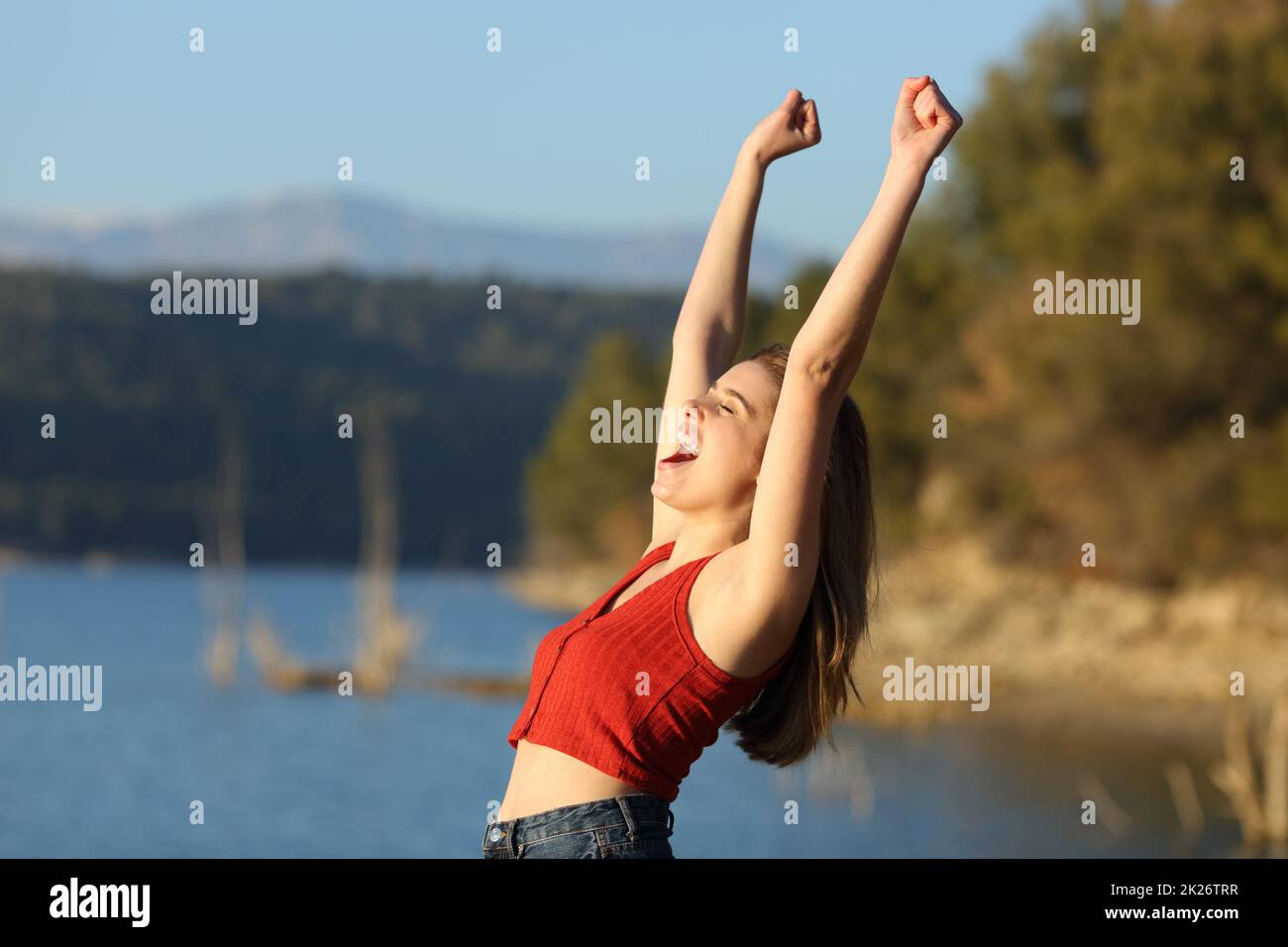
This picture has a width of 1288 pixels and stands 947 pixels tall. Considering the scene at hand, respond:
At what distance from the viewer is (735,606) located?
7.50ft

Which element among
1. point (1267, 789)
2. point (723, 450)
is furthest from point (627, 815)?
point (1267, 789)

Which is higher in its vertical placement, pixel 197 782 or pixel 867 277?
pixel 867 277

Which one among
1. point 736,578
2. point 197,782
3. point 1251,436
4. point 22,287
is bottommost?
point 197,782

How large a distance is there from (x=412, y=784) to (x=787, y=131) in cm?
2233

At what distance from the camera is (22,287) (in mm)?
80750

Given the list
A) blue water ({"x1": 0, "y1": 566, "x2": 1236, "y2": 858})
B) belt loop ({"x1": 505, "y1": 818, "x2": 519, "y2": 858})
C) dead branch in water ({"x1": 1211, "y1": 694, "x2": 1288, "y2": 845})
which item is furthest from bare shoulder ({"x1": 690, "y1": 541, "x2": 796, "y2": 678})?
blue water ({"x1": 0, "y1": 566, "x2": 1236, "y2": 858})

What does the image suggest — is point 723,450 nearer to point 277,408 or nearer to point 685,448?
point 685,448

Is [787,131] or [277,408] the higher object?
[277,408]

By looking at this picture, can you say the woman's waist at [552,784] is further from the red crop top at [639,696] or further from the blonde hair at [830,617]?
the blonde hair at [830,617]

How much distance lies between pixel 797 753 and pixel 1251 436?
23.0 meters

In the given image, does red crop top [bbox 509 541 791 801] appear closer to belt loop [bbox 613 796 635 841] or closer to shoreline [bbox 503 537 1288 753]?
belt loop [bbox 613 796 635 841]

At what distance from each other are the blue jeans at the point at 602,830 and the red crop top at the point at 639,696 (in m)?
0.03

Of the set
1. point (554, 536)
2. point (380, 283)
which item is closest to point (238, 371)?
point (380, 283)
